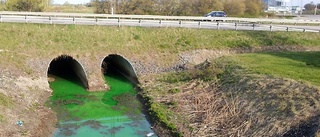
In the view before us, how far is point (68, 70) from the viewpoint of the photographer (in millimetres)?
27812

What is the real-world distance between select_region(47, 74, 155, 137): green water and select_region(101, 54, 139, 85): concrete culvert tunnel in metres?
0.80

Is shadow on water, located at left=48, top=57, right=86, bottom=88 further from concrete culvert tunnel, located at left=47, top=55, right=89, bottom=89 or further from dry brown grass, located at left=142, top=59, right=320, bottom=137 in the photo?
dry brown grass, located at left=142, top=59, right=320, bottom=137

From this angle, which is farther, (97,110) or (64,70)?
(64,70)

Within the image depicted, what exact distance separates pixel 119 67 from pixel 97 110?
9038 mm

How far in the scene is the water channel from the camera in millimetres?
16672

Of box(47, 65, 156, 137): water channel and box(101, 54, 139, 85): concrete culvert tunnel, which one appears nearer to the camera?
box(47, 65, 156, 137): water channel

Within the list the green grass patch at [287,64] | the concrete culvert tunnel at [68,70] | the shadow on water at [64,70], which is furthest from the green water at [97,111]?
the green grass patch at [287,64]

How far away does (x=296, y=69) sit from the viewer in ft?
63.0

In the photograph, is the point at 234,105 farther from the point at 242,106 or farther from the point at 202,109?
the point at 202,109

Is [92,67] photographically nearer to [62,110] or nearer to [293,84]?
[62,110]

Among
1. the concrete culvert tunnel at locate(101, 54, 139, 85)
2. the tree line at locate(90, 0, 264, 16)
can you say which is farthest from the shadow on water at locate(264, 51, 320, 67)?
the tree line at locate(90, 0, 264, 16)

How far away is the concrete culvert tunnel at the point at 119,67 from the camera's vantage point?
25602mm

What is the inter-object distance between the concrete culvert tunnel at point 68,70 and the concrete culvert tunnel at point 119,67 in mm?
2177

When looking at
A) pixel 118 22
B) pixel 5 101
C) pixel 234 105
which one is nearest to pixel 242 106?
pixel 234 105
